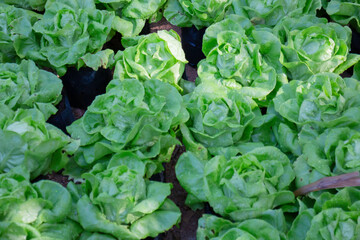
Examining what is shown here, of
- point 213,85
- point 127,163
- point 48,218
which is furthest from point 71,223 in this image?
point 213,85

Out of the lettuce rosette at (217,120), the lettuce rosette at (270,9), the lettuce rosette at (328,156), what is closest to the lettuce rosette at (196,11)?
the lettuce rosette at (270,9)

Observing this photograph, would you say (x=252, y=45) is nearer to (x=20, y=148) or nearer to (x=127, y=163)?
(x=127, y=163)

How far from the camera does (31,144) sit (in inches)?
95.5

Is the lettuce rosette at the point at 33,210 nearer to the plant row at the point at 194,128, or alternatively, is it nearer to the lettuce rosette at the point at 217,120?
the plant row at the point at 194,128

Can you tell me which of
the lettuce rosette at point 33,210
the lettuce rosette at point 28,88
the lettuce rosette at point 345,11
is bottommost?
the lettuce rosette at point 33,210

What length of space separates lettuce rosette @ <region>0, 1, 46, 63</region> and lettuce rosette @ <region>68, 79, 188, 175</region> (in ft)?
3.30

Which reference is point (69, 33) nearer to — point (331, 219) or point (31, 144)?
point (31, 144)

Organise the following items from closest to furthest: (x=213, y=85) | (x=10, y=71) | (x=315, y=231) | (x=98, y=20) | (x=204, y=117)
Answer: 1. (x=315, y=231)
2. (x=204, y=117)
3. (x=213, y=85)
4. (x=10, y=71)
5. (x=98, y=20)

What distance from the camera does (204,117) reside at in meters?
2.61

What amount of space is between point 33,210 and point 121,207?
47 centimetres

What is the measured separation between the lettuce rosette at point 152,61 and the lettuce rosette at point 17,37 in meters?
0.82

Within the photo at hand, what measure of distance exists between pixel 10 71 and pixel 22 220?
1326 millimetres

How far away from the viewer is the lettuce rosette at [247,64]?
2.88m

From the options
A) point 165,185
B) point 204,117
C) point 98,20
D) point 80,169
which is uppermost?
point 98,20
